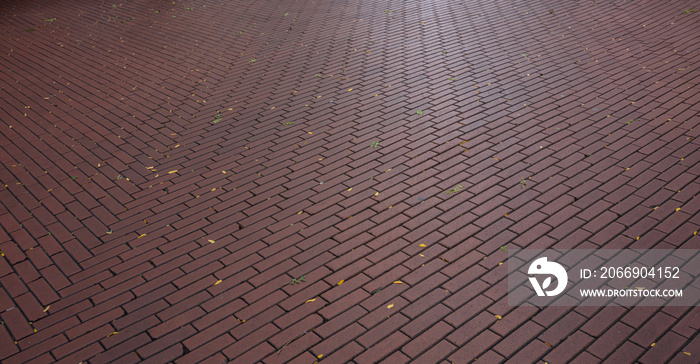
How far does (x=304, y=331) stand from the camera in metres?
3.81

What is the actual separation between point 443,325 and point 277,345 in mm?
1181

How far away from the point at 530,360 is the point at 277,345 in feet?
5.60

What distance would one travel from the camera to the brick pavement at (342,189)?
379cm

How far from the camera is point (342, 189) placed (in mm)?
5336

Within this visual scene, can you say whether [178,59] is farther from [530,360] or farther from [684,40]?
[684,40]

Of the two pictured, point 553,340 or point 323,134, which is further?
point 323,134

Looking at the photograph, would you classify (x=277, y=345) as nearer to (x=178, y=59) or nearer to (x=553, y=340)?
(x=553, y=340)

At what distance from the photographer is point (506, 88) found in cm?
714

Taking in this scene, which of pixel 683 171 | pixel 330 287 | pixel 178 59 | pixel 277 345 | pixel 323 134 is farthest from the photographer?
pixel 178 59

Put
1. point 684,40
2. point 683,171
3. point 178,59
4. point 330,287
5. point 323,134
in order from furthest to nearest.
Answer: point 178,59 < point 684,40 < point 323,134 < point 683,171 < point 330,287

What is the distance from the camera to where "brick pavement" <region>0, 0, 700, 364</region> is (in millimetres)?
3785

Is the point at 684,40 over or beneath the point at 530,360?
over

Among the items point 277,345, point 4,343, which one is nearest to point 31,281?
point 4,343

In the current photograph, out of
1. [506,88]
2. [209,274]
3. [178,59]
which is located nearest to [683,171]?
[506,88]
